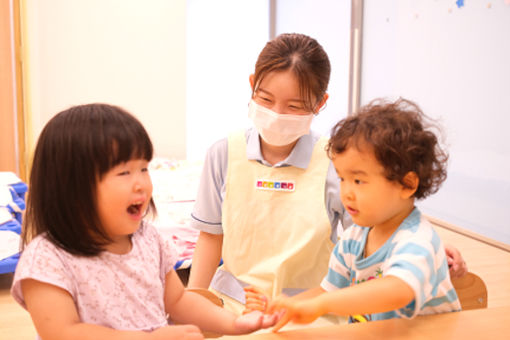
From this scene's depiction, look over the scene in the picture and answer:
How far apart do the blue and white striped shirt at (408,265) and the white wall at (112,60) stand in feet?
14.4

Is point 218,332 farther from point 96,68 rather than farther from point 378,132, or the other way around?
point 96,68

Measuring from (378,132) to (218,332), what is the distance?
51 cm

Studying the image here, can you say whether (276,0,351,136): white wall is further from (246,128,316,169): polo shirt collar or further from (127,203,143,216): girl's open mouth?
(127,203,143,216): girl's open mouth

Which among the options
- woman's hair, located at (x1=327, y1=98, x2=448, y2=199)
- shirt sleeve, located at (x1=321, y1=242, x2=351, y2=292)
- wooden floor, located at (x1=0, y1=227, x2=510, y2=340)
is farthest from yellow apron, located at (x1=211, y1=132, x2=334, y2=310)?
wooden floor, located at (x1=0, y1=227, x2=510, y2=340)

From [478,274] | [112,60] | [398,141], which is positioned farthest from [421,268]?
[112,60]

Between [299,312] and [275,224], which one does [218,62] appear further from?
[299,312]

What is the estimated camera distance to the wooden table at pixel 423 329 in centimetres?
81

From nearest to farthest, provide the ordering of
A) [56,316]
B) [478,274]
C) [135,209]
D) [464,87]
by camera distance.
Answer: [56,316]
[135,209]
[478,274]
[464,87]

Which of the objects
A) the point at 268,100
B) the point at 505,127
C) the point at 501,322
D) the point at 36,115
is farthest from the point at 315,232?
the point at 36,115

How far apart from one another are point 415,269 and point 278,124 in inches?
25.3

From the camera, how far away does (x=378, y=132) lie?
39.0 inches

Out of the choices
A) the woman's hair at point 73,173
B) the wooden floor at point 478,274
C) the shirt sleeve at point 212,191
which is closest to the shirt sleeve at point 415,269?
the woman's hair at point 73,173

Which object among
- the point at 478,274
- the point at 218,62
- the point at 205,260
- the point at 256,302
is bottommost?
the point at 478,274

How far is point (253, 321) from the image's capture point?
102 centimetres
